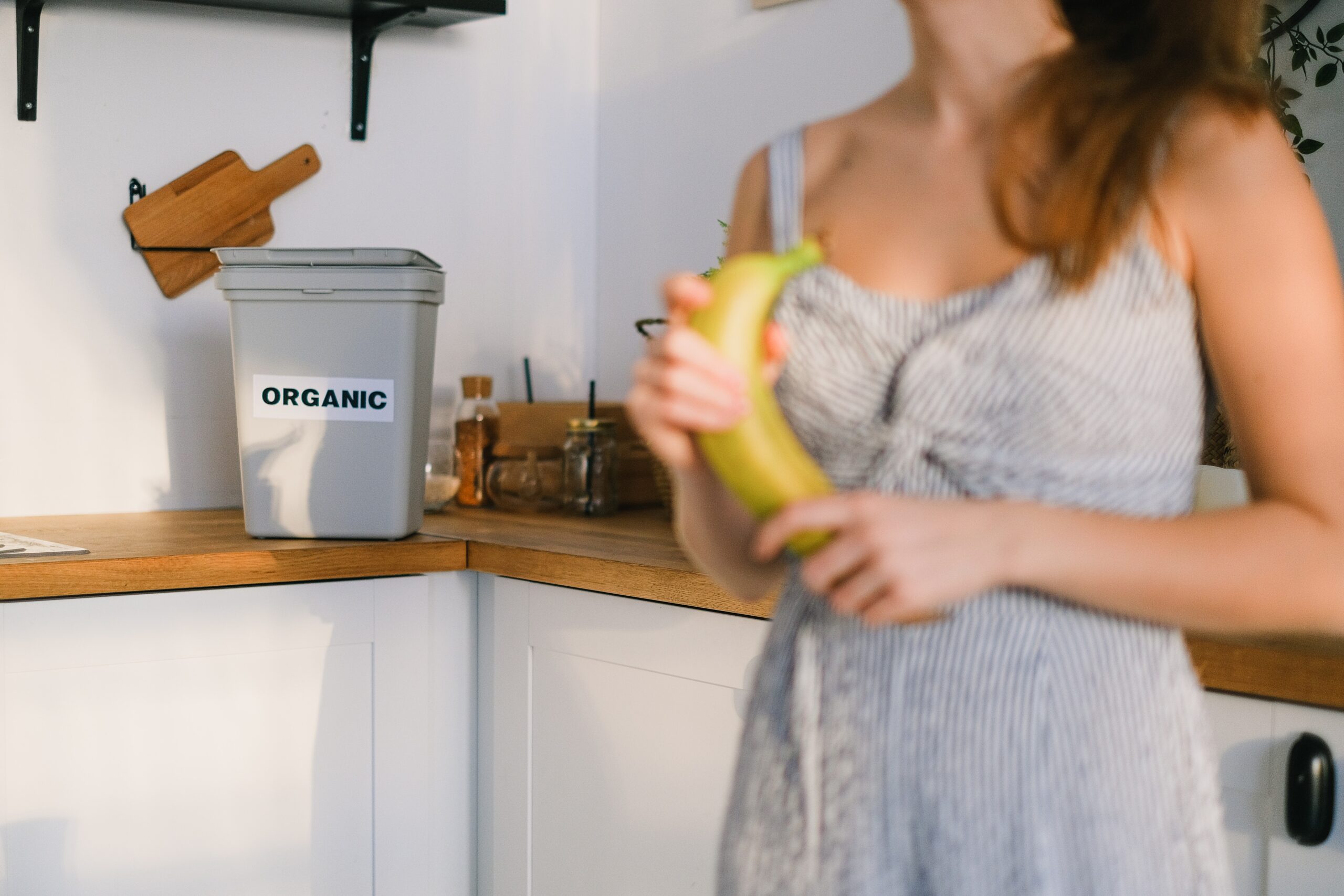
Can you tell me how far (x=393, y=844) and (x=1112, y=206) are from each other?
131 cm

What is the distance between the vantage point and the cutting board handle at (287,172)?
1.96 metres

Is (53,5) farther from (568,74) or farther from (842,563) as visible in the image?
(842,563)

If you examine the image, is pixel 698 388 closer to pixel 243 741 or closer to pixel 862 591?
pixel 862 591

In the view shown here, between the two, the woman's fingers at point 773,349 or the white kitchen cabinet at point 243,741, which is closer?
the woman's fingers at point 773,349

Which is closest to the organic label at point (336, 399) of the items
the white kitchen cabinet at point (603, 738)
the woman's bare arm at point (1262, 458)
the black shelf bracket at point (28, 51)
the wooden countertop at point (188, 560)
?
the wooden countertop at point (188, 560)

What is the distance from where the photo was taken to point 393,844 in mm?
1551

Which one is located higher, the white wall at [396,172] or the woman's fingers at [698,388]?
the white wall at [396,172]

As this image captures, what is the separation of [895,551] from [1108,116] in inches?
8.9

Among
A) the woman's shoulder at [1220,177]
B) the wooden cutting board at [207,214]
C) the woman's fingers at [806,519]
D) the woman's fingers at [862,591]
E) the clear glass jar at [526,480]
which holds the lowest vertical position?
the clear glass jar at [526,480]

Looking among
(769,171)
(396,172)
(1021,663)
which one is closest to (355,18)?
(396,172)

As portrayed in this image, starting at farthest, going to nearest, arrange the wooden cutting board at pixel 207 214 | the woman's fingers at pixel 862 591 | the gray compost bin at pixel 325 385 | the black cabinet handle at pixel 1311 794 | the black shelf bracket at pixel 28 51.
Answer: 1. the wooden cutting board at pixel 207 214
2. the black shelf bracket at pixel 28 51
3. the gray compost bin at pixel 325 385
4. the black cabinet handle at pixel 1311 794
5. the woman's fingers at pixel 862 591

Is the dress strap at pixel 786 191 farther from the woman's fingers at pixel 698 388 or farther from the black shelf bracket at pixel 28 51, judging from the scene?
the black shelf bracket at pixel 28 51

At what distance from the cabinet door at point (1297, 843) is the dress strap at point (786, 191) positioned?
54 centimetres

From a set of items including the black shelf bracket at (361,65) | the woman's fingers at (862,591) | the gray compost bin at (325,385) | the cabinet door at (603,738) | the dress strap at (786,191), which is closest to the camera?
the woman's fingers at (862,591)
